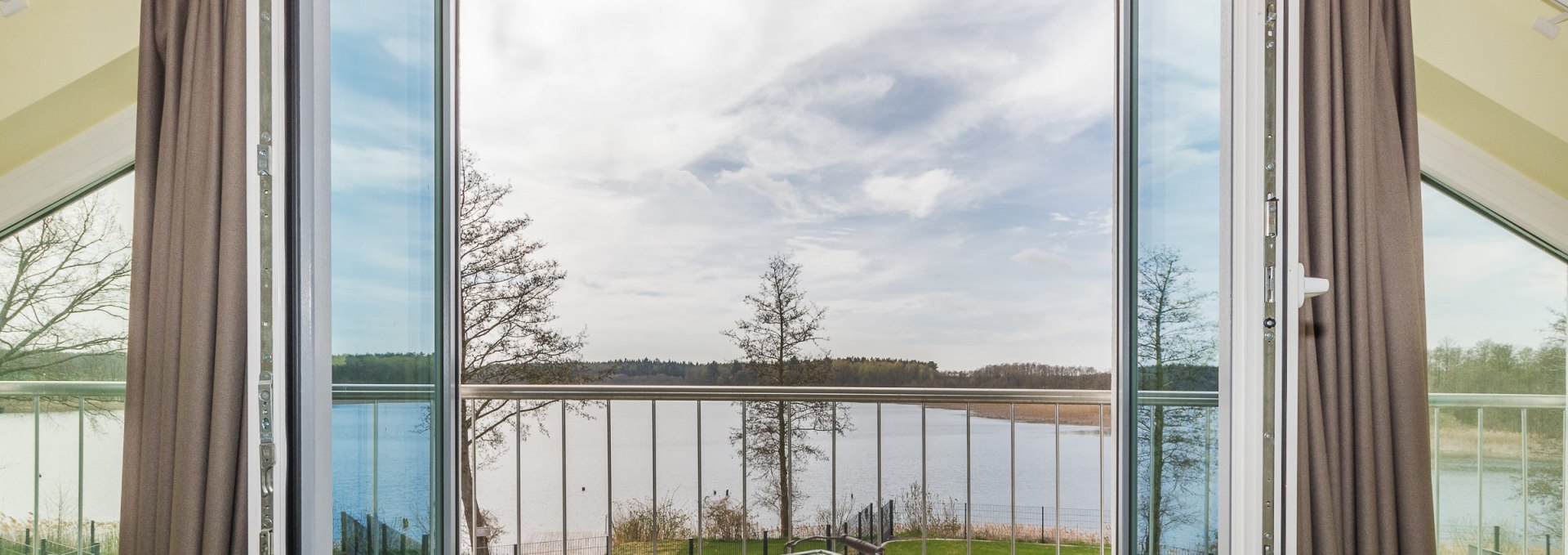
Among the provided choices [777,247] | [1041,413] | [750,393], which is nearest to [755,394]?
[750,393]

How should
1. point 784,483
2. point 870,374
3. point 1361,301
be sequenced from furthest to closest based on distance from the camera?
point 870,374 < point 784,483 < point 1361,301

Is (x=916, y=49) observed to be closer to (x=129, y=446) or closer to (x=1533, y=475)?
(x=1533, y=475)

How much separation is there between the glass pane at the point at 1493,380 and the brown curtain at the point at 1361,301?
1.82ft

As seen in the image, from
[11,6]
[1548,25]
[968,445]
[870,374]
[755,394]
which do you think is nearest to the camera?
[1548,25]

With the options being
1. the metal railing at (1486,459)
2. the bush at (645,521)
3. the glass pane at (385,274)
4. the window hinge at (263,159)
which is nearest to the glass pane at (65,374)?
the glass pane at (385,274)

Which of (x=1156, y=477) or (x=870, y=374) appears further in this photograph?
(x=870, y=374)

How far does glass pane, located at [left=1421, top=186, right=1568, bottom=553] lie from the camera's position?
1.88 meters

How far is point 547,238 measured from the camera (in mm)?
3344

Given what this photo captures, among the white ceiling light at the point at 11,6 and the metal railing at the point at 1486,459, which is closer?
the white ceiling light at the point at 11,6

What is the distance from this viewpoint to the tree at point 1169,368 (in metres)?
1.12

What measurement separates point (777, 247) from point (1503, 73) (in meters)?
2.41

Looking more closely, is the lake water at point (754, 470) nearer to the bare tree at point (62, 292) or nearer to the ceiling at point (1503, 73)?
the bare tree at point (62, 292)

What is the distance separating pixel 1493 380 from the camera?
1.94 meters

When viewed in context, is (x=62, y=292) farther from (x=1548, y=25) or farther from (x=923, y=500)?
(x=1548, y=25)
